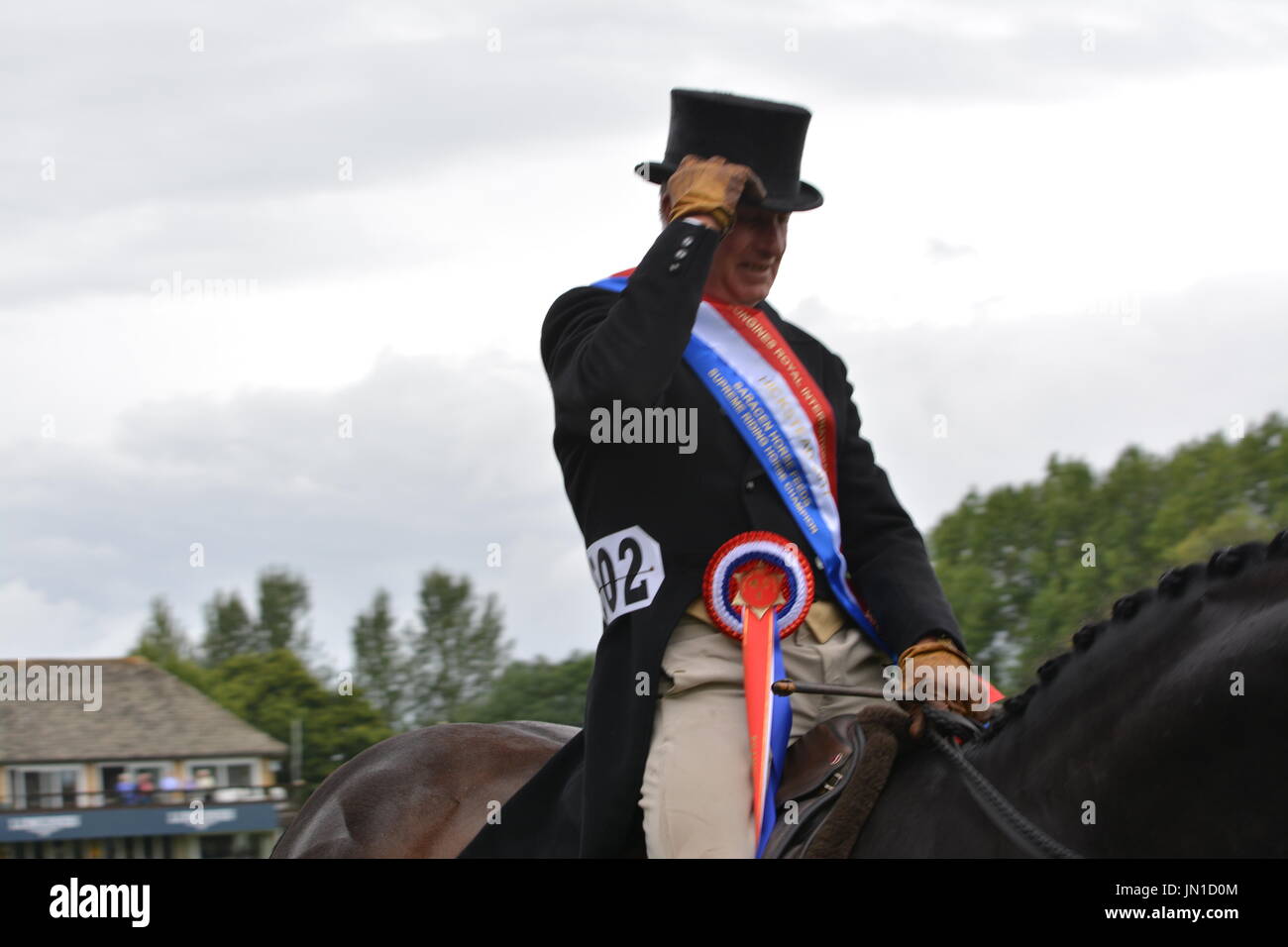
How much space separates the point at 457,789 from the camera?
5695 mm

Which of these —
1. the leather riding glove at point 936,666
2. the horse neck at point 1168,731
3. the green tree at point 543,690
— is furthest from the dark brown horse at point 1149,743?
the green tree at point 543,690

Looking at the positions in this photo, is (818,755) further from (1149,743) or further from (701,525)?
(1149,743)

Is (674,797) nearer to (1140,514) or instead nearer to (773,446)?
(773,446)

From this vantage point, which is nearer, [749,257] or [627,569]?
[627,569]

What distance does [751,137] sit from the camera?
4277 mm

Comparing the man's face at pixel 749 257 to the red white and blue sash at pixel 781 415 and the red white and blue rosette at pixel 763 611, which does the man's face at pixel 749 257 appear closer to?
the red white and blue sash at pixel 781 415

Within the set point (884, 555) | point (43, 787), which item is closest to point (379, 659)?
point (43, 787)

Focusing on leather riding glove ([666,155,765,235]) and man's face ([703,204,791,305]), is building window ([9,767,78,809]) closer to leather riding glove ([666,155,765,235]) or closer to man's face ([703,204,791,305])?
man's face ([703,204,791,305])

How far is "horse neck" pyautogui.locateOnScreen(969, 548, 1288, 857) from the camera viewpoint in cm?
309

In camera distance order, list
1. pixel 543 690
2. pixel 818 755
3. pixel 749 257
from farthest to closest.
Answer: pixel 543 690
pixel 749 257
pixel 818 755

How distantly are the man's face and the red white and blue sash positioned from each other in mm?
59

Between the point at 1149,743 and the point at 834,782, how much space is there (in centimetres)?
83
